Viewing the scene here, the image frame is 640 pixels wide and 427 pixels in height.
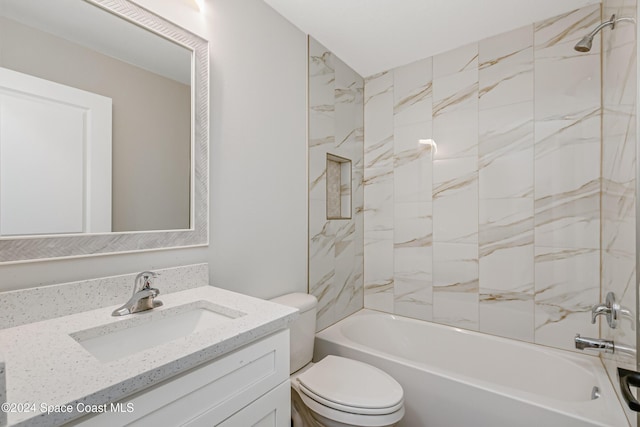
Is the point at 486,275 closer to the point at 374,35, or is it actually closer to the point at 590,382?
the point at 590,382

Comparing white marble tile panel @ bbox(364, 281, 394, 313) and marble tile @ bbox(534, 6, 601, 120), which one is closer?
marble tile @ bbox(534, 6, 601, 120)

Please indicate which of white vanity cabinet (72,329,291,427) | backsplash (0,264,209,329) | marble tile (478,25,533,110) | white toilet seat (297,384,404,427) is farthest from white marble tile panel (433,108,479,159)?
backsplash (0,264,209,329)

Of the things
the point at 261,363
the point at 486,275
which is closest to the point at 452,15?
the point at 486,275

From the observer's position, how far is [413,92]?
2.37 metres

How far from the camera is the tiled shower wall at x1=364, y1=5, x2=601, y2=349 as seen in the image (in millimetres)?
1789

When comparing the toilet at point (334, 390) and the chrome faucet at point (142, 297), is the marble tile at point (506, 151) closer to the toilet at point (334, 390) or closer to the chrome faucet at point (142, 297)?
the toilet at point (334, 390)

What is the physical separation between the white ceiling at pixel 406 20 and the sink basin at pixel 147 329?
1.68m

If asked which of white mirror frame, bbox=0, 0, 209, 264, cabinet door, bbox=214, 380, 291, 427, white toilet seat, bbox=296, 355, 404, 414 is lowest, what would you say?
white toilet seat, bbox=296, 355, 404, 414

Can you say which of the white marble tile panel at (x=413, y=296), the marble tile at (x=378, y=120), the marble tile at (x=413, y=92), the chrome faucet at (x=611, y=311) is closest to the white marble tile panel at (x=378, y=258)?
the white marble tile panel at (x=413, y=296)

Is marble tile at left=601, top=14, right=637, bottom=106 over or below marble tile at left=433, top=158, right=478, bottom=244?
over

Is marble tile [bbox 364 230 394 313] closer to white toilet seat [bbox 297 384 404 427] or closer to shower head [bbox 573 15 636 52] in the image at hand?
white toilet seat [bbox 297 384 404 427]

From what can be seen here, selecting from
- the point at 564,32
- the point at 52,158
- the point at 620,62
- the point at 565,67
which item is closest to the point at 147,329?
the point at 52,158

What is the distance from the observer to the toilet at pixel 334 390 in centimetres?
124

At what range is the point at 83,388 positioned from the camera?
56 cm
